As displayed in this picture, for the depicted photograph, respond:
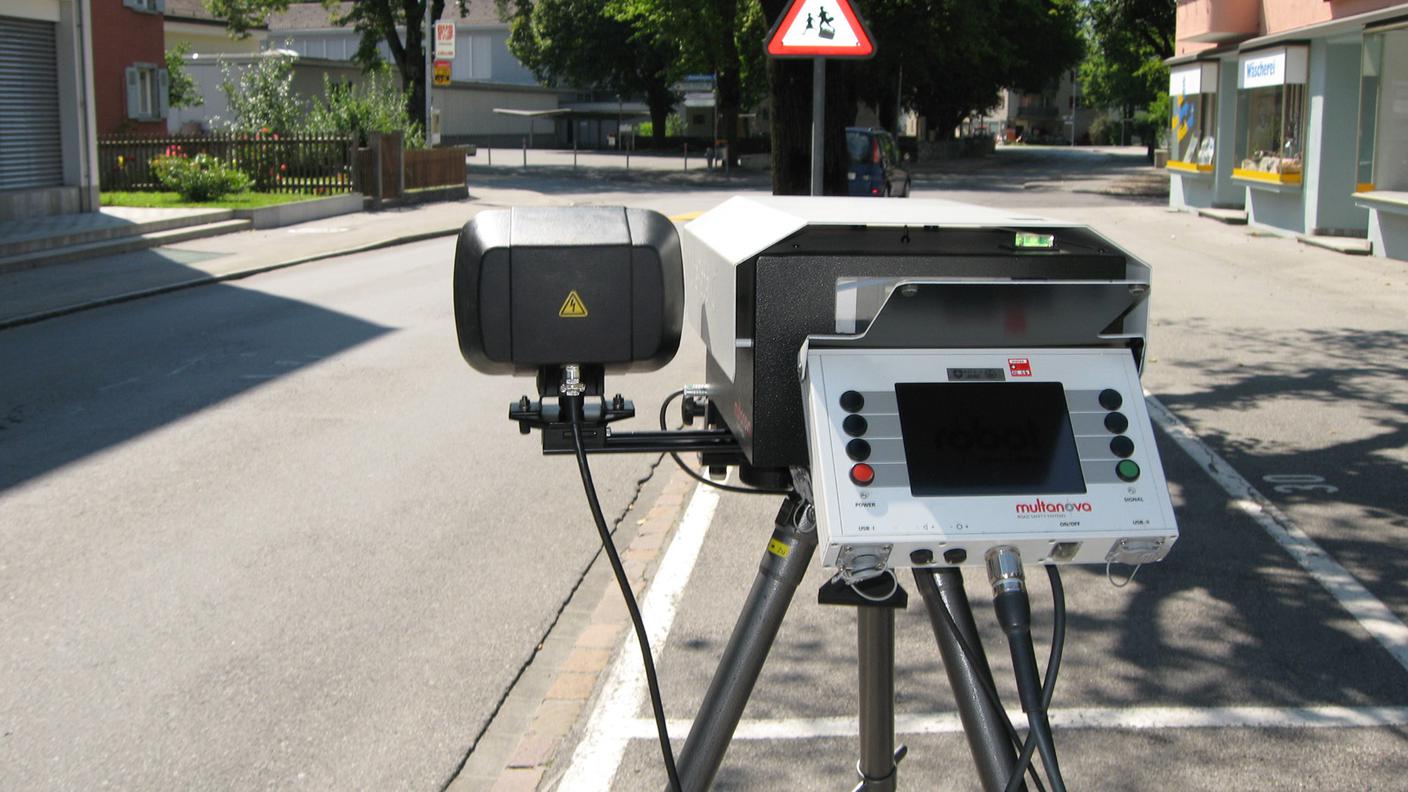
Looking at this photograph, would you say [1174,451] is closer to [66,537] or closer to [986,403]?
[66,537]

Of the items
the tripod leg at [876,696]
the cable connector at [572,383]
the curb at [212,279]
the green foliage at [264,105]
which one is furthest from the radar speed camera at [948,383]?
the green foliage at [264,105]

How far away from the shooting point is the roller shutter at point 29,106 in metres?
22.6

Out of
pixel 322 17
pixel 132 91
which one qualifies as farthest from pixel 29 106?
pixel 322 17

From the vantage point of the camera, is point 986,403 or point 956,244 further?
point 956,244

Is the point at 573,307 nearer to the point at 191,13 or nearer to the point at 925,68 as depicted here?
the point at 925,68

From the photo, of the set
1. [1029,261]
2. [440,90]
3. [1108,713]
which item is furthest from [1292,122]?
[440,90]

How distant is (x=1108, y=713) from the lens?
4.45 m

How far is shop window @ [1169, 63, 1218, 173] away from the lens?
2888cm

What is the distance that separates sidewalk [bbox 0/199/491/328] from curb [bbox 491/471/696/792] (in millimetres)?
9284

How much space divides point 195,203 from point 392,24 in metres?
20.9

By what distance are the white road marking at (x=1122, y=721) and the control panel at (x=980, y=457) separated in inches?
92.5

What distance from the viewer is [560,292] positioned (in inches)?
90.1

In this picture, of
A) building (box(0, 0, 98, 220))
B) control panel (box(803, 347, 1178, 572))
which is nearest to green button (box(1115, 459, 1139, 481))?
control panel (box(803, 347, 1178, 572))

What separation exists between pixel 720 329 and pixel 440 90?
72.6 metres
